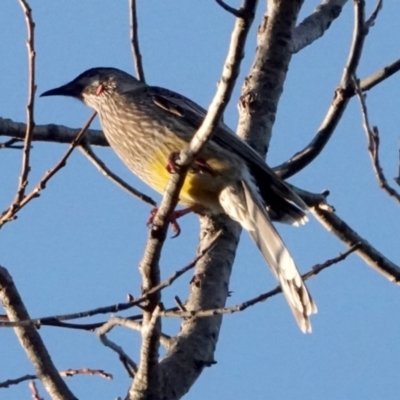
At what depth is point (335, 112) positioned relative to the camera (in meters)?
4.93

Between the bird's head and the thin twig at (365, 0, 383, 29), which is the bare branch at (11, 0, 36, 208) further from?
the bird's head

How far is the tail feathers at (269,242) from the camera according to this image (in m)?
4.26

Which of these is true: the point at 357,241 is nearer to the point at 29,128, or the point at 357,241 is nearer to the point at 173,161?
the point at 173,161

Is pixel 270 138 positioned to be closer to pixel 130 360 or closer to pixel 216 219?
pixel 216 219

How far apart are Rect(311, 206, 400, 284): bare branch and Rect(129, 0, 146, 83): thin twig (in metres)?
1.25

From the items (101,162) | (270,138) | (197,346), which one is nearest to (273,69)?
(270,138)

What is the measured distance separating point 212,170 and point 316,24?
148 centimetres

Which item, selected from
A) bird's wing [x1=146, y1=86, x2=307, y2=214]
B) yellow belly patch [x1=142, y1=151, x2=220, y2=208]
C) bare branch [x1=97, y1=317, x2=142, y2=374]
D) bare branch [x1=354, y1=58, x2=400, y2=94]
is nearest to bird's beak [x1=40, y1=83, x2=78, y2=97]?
bird's wing [x1=146, y1=86, x2=307, y2=214]

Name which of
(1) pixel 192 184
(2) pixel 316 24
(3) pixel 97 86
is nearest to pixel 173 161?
(1) pixel 192 184

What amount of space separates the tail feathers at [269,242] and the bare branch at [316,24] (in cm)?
109

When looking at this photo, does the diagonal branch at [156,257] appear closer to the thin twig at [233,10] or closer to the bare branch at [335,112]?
the thin twig at [233,10]

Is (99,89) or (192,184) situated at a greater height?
(99,89)

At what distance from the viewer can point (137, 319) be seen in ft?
12.4

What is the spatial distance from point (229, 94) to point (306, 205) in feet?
5.48
